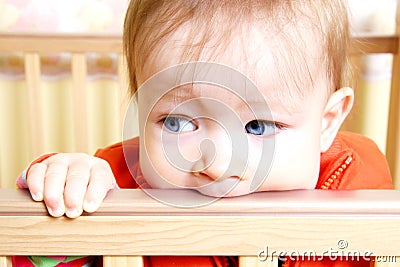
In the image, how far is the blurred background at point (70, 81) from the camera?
153 centimetres

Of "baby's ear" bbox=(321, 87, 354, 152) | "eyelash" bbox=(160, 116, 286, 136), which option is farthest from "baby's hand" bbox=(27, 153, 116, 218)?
"baby's ear" bbox=(321, 87, 354, 152)

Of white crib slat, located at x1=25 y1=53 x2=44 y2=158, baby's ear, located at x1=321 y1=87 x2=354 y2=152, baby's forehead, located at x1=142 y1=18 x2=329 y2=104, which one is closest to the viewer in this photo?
baby's forehead, located at x1=142 y1=18 x2=329 y2=104

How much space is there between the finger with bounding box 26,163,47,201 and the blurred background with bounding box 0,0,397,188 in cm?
87

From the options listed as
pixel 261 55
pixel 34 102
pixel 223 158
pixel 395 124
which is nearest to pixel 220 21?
pixel 261 55

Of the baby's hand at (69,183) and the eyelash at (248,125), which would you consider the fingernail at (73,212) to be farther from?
the eyelash at (248,125)

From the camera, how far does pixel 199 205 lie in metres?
0.59

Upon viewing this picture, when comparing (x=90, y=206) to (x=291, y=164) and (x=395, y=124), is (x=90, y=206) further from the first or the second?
(x=395, y=124)

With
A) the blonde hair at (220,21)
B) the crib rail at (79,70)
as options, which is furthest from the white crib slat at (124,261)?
the crib rail at (79,70)

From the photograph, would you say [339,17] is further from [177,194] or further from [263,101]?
[177,194]

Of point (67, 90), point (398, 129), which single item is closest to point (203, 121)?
point (398, 129)

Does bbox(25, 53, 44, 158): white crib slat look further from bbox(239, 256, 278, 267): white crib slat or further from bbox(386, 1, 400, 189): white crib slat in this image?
bbox(239, 256, 278, 267): white crib slat

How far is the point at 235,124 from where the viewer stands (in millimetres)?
668

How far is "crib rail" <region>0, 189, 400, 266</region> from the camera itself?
0.59 metres

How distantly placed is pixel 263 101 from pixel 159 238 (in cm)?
19
